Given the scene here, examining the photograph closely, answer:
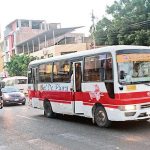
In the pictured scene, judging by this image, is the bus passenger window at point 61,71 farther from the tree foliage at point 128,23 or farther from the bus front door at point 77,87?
the tree foliage at point 128,23

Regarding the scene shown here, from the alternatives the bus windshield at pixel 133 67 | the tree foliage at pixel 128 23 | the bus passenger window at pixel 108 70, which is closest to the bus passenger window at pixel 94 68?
the bus passenger window at pixel 108 70

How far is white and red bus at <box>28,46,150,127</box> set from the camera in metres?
12.2

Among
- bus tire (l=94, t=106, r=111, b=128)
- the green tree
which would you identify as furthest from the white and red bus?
the green tree

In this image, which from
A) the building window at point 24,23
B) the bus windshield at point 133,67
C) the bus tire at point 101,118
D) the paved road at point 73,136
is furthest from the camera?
the building window at point 24,23

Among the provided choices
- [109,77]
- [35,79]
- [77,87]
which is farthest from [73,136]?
[35,79]

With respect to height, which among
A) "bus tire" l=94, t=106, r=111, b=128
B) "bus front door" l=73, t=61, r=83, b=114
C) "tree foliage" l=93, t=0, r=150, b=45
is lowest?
"bus tire" l=94, t=106, r=111, b=128

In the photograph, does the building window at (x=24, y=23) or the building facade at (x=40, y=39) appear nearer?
the building facade at (x=40, y=39)

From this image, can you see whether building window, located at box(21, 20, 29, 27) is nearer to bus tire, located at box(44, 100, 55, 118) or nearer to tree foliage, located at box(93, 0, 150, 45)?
tree foliage, located at box(93, 0, 150, 45)

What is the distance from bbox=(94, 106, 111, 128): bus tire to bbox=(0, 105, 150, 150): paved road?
20cm

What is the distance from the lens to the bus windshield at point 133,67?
12.3 m

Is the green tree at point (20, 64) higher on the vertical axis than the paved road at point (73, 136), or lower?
higher

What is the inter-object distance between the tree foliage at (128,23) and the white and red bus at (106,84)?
1983cm

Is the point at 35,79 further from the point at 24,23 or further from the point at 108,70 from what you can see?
the point at 24,23

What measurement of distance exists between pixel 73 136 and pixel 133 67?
284 cm
